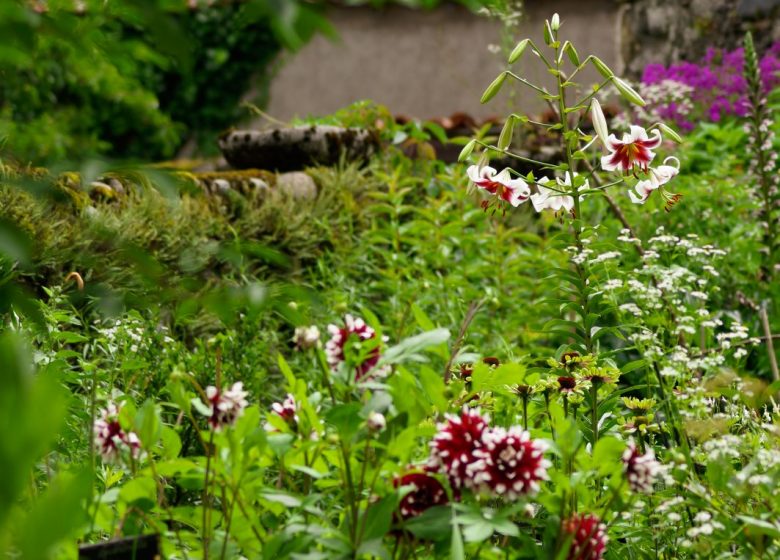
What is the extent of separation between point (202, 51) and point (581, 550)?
9236 mm

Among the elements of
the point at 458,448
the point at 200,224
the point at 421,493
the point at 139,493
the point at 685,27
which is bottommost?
the point at 200,224

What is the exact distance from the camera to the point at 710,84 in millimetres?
7012

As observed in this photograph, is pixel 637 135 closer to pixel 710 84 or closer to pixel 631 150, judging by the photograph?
pixel 631 150

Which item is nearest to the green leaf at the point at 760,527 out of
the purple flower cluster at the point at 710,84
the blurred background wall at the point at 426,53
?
the purple flower cluster at the point at 710,84

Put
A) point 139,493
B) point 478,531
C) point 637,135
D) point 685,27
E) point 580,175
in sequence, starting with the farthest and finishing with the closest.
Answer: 1. point 685,27
2. point 580,175
3. point 637,135
4. point 139,493
5. point 478,531

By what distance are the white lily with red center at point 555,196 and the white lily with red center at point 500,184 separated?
5cm

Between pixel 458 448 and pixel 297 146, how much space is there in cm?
441

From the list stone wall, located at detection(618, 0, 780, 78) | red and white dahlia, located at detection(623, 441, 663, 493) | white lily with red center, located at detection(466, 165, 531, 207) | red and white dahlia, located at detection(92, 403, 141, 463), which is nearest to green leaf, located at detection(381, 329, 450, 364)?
red and white dahlia, located at detection(623, 441, 663, 493)

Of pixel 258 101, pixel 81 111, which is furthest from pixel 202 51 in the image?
pixel 81 111

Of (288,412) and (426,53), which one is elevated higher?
(426,53)

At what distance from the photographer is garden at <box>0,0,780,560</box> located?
133 centimetres

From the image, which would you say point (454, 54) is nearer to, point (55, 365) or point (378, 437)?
point (55, 365)

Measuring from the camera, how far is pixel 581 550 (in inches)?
59.6

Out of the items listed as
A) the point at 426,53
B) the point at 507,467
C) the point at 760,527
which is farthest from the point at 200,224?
the point at 426,53
